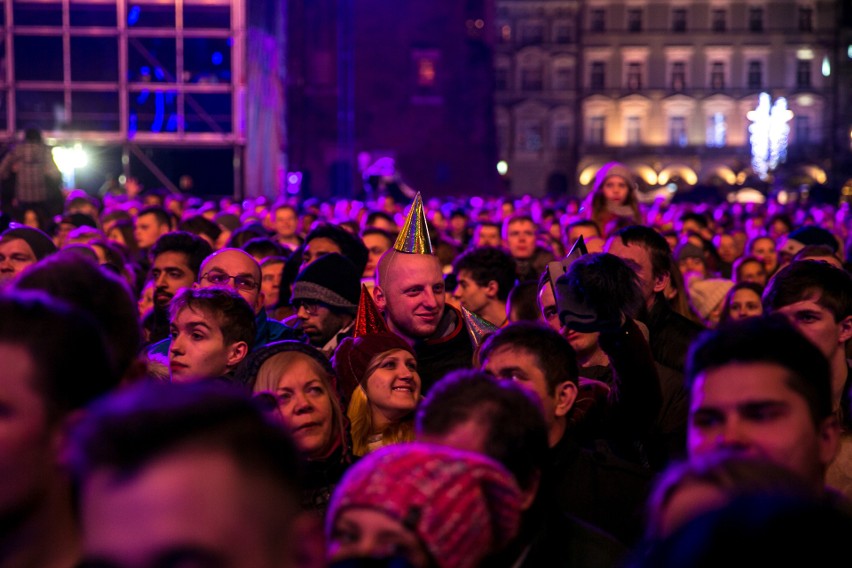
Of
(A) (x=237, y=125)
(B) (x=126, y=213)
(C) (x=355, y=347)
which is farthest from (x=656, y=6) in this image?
(C) (x=355, y=347)

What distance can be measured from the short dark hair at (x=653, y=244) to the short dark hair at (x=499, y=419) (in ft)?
9.14

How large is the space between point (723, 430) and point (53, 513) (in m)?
1.45

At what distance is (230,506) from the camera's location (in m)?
1.84

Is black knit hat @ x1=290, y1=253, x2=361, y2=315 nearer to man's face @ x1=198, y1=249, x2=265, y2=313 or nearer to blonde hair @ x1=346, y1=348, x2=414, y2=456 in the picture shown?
man's face @ x1=198, y1=249, x2=265, y2=313

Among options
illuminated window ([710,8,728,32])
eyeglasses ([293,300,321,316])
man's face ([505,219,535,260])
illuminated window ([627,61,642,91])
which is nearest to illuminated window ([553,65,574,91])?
illuminated window ([627,61,642,91])

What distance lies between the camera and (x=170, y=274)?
694 cm

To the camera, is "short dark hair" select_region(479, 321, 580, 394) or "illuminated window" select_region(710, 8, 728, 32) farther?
"illuminated window" select_region(710, 8, 728, 32)

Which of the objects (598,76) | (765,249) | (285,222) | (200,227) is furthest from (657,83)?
(200,227)

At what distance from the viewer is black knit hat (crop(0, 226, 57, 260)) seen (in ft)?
21.7

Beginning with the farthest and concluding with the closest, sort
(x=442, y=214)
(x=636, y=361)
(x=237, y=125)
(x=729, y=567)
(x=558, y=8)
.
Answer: (x=558, y=8)
(x=237, y=125)
(x=442, y=214)
(x=636, y=361)
(x=729, y=567)

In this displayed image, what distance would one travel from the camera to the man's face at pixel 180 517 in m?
1.80

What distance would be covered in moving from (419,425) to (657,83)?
78544 mm

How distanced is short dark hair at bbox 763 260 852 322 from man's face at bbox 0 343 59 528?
3095 millimetres

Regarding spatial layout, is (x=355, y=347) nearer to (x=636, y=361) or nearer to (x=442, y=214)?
(x=636, y=361)
